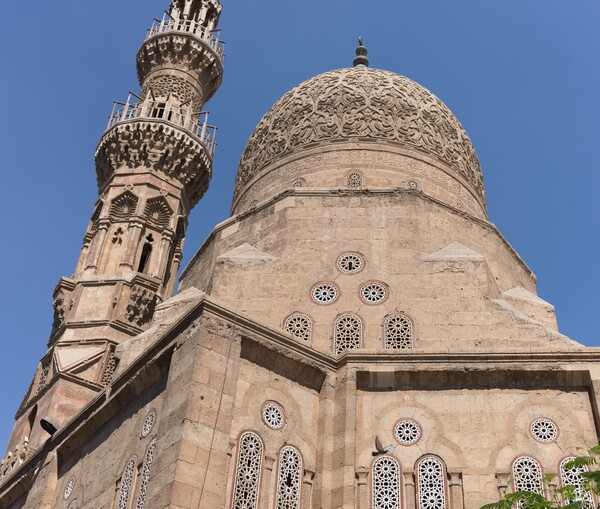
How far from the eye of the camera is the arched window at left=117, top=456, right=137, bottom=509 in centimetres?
792

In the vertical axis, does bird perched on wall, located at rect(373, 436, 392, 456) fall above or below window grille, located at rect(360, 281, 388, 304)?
below

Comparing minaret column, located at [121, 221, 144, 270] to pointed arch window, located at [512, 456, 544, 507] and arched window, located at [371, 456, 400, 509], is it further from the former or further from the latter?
pointed arch window, located at [512, 456, 544, 507]

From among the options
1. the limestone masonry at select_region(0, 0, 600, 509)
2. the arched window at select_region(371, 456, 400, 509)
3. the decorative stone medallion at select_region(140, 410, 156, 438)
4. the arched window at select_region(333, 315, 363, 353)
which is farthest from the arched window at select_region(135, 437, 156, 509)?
the arched window at select_region(333, 315, 363, 353)

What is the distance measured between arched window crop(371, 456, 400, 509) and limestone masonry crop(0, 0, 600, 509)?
0.05 feet

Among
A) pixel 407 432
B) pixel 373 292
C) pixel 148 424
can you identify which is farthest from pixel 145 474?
pixel 373 292

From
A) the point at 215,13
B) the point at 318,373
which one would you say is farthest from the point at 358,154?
the point at 215,13

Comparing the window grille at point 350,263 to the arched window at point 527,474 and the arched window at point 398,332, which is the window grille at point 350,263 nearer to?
the arched window at point 398,332

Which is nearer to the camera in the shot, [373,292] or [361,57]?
[373,292]

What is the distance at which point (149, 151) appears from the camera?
17.6 meters

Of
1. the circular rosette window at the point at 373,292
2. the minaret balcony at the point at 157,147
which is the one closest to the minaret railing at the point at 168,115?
the minaret balcony at the point at 157,147

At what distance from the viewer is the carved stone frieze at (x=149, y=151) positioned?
17.5 m

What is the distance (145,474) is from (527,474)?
362 centimetres

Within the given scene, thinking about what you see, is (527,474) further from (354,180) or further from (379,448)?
(354,180)

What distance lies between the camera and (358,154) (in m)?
13.1
